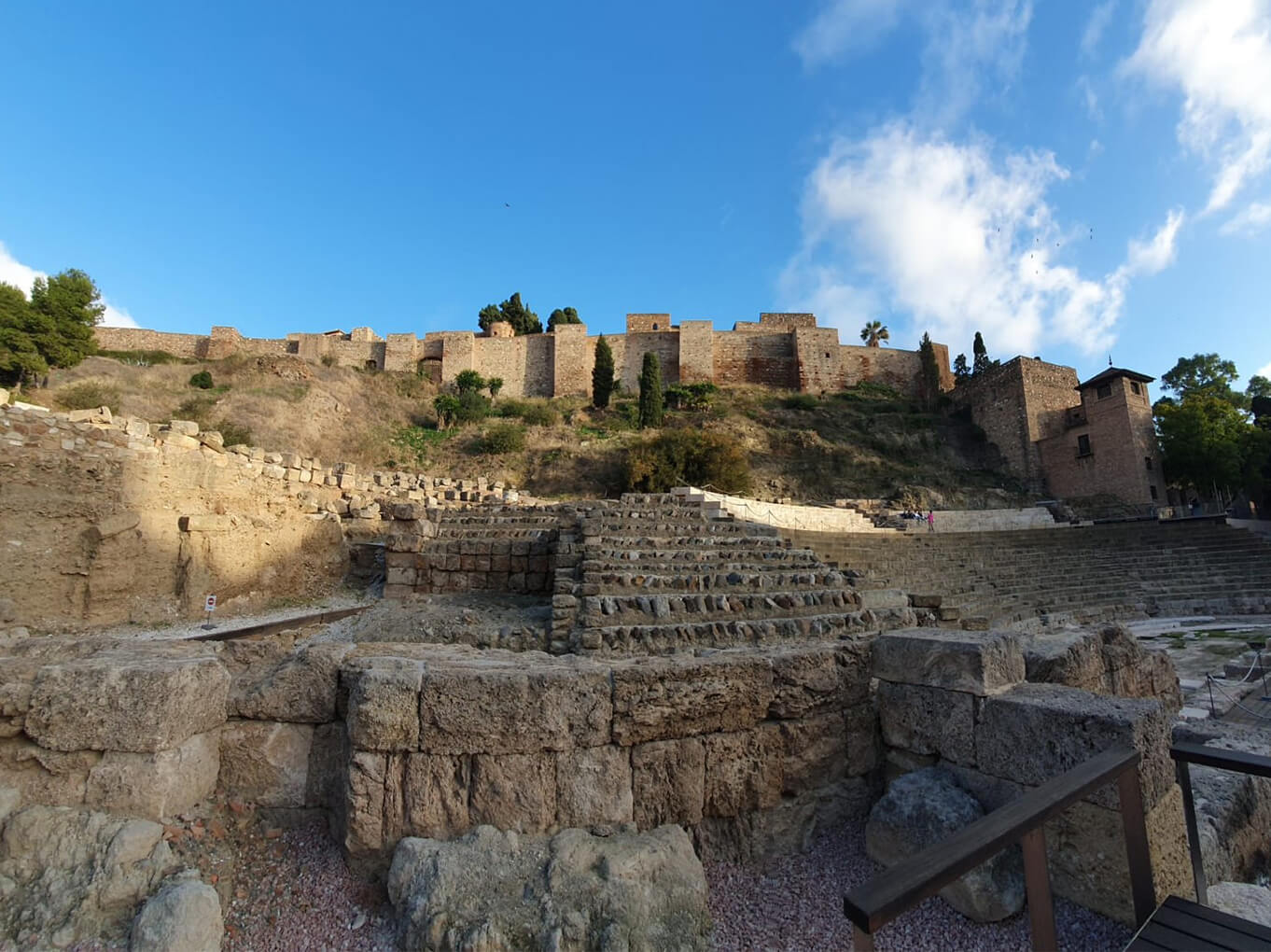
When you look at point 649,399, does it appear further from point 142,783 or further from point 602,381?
point 142,783

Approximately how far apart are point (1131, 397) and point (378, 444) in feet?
128

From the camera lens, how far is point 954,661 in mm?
3014

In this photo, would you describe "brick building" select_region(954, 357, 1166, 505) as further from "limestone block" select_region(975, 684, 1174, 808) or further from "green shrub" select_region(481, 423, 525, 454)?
"limestone block" select_region(975, 684, 1174, 808)

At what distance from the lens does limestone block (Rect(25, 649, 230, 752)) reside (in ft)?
8.17

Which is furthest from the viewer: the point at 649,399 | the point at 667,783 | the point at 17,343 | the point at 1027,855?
the point at 649,399

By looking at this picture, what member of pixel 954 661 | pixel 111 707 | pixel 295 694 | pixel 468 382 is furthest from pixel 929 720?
pixel 468 382

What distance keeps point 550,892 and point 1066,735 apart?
2315 mm

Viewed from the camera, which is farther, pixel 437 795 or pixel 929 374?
pixel 929 374

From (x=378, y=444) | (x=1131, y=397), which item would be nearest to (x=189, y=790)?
(x=378, y=444)

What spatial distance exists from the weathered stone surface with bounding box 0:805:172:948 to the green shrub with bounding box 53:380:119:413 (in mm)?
26481

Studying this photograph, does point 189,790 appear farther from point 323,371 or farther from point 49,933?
point 323,371

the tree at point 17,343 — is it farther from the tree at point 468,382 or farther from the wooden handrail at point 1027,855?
the wooden handrail at point 1027,855

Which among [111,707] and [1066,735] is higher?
[111,707]

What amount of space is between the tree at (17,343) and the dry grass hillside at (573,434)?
3.85 feet
